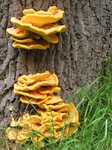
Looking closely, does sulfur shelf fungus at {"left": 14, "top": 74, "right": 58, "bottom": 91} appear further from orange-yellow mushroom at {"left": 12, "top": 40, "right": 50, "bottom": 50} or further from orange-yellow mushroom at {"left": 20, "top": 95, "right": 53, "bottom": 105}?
orange-yellow mushroom at {"left": 12, "top": 40, "right": 50, "bottom": 50}

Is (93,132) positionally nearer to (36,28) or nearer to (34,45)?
(34,45)

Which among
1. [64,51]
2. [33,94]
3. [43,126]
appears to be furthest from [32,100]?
[64,51]

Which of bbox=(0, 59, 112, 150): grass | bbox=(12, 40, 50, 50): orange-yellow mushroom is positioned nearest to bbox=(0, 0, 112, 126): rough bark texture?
bbox=(12, 40, 50, 50): orange-yellow mushroom

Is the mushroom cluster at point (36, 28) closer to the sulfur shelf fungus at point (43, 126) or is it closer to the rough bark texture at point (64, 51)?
the rough bark texture at point (64, 51)

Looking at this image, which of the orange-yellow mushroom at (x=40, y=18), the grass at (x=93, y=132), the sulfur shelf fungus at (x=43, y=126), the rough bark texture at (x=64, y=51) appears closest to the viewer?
the orange-yellow mushroom at (x=40, y=18)

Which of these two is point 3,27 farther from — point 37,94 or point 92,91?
point 92,91

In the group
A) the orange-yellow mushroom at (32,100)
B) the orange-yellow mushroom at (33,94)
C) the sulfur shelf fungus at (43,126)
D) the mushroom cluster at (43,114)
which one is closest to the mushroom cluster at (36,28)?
the mushroom cluster at (43,114)
